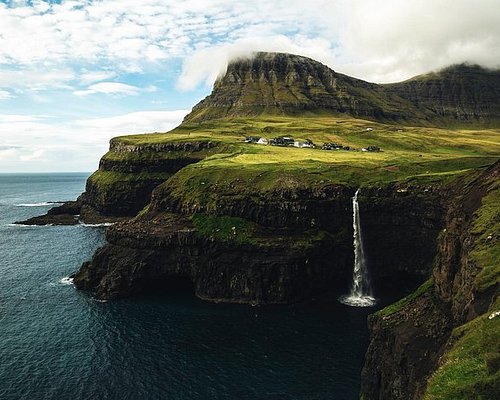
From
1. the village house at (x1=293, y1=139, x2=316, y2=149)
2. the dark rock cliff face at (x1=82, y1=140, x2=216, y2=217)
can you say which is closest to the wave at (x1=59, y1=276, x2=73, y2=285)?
the dark rock cliff face at (x1=82, y1=140, x2=216, y2=217)

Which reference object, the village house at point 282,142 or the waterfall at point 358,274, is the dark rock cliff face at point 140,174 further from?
the waterfall at point 358,274

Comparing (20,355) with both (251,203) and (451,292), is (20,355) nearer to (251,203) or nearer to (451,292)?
(251,203)

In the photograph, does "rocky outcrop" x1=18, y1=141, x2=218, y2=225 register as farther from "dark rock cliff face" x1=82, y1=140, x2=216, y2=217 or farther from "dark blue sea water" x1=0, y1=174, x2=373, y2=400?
"dark blue sea water" x1=0, y1=174, x2=373, y2=400

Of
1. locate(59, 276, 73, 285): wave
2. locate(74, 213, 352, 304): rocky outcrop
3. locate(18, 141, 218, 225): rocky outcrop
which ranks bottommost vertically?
locate(59, 276, 73, 285): wave

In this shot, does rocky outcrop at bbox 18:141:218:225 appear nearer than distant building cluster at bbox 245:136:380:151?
Yes

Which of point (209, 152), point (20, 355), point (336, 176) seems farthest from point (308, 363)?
point (209, 152)

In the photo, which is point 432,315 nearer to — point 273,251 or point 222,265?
point 273,251

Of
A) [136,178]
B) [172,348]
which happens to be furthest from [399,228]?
[136,178]
